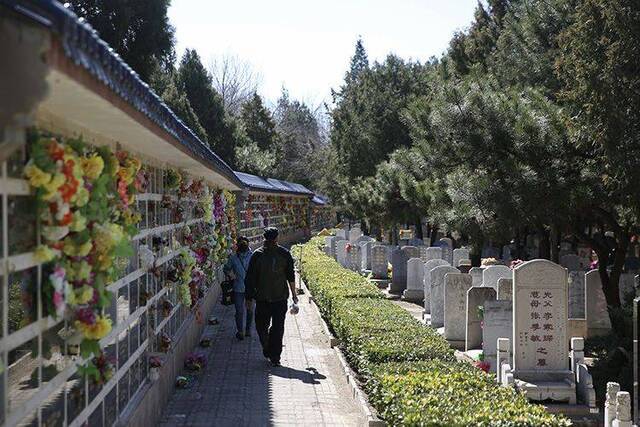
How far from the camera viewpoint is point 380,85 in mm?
46094

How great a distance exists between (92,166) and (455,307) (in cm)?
965

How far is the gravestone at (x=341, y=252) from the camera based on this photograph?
28825mm

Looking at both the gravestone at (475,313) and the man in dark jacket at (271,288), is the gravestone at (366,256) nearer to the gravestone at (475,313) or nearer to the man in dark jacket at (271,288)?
the gravestone at (475,313)

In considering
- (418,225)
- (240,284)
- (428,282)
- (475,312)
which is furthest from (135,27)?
(475,312)

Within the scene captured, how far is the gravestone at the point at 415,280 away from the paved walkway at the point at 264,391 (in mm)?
7486

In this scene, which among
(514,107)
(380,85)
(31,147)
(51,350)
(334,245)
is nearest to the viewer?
(31,147)

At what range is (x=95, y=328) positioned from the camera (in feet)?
14.6

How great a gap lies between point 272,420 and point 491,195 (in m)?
6.05

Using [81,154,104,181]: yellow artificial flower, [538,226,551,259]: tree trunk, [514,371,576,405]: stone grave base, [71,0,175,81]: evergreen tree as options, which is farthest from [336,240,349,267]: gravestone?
[81,154,104,181]: yellow artificial flower

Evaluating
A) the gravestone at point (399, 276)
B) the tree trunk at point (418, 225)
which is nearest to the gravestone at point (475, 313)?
the gravestone at point (399, 276)

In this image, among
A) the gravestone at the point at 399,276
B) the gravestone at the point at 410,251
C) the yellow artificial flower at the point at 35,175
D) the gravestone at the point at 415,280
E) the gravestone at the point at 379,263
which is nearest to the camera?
the yellow artificial flower at the point at 35,175

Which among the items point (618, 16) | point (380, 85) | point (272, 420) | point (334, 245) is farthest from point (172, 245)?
point (380, 85)

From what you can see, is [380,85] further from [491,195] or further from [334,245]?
[491,195]

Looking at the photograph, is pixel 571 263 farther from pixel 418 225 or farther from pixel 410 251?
pixel 418 225
